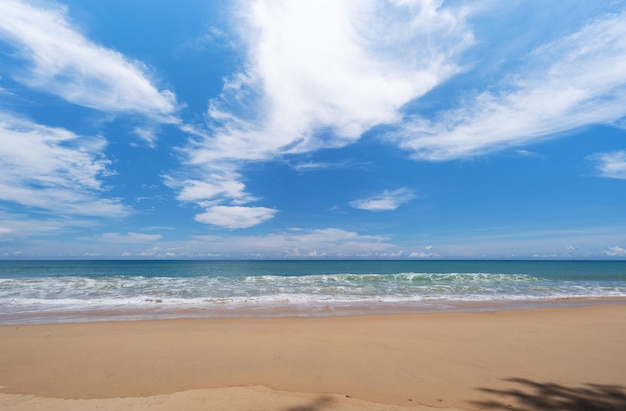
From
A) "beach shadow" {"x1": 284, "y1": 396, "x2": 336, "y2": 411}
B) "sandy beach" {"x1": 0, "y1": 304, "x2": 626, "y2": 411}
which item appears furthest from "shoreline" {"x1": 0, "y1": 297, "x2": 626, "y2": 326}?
"beach shadow" {"x1": 284, "y1": 396, "x2": 336, "y2": 411}

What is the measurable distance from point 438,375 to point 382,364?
94 cm

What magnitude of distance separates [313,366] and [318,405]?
1.52 metres

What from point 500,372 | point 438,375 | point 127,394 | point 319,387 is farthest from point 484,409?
point 127,394

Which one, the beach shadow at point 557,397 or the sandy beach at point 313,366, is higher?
the beach shadow at point 557,397

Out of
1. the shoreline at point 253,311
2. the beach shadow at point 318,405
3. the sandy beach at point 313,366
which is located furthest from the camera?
the shoreline at point 253,311

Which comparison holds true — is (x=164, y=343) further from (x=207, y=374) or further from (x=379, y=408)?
(x=379, y=408)

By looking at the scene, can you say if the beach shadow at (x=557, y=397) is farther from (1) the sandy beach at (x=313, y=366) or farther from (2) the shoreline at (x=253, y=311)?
(2) the shoreline at (x=253, y=311)

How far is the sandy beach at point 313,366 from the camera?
13.1 ft

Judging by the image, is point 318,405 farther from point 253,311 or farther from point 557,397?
point 253,311

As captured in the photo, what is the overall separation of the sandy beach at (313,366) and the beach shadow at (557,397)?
0.02 m

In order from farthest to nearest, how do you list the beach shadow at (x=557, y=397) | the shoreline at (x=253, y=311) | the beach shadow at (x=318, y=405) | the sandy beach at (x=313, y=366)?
the shoreline at (x=253, y=311)
the sandy beach at (x=313, y=366)
the beach shadow at (x=557, y=397)
the beach shadow at (x=318, y=405)

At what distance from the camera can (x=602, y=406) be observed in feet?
12.7

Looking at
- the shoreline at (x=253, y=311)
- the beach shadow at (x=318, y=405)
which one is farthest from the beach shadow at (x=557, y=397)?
the shoreline at (x=253, y=311)

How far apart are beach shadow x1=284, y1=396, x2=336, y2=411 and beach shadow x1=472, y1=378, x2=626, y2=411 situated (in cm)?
194
